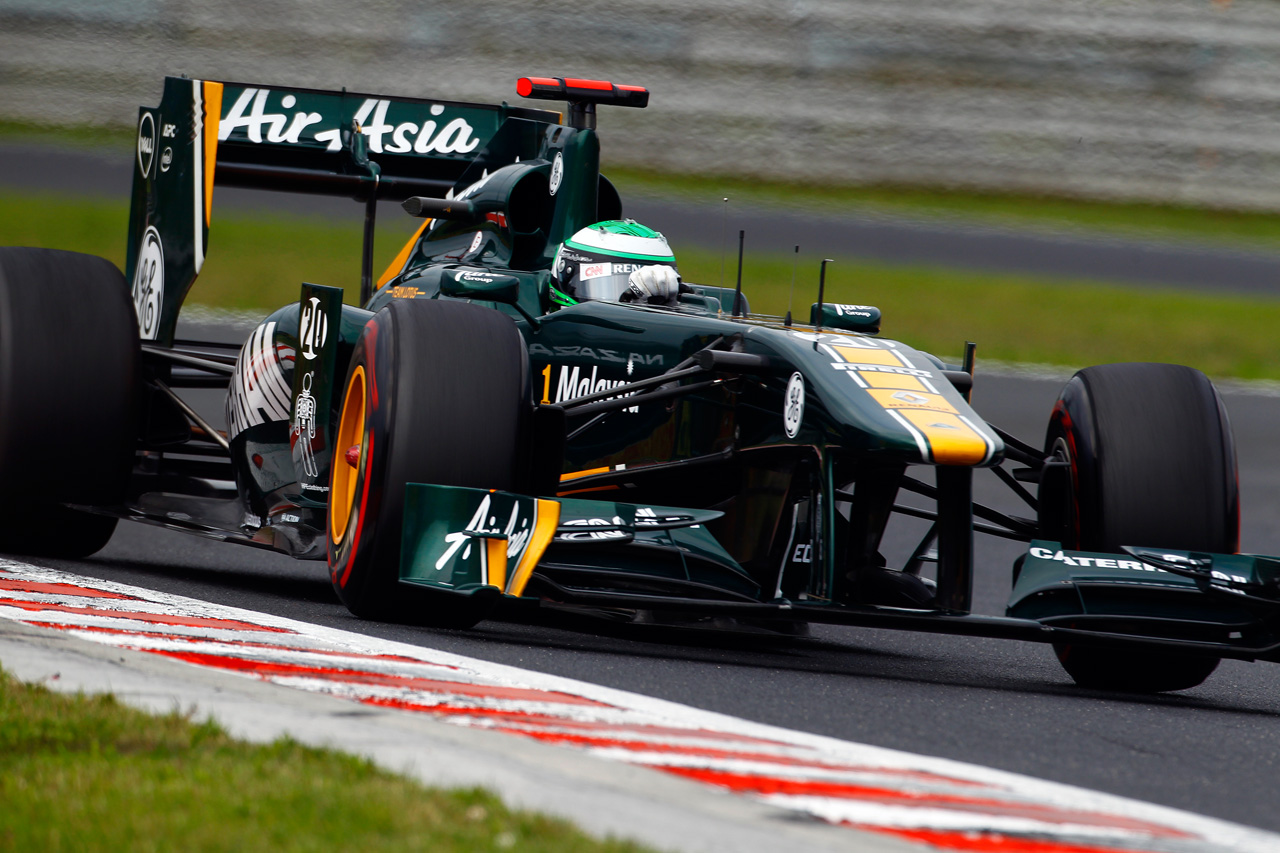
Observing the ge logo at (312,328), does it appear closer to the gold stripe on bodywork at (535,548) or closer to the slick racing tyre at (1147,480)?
the gold stripe on bodywork at (535,548)

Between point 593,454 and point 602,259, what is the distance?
876mm

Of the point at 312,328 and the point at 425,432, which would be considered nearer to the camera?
the point at 425,432

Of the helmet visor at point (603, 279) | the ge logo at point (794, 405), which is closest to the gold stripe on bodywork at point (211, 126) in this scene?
the helmet visor at point (603, 279)

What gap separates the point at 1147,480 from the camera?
248 inches

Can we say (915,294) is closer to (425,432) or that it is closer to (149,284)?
(149,284)

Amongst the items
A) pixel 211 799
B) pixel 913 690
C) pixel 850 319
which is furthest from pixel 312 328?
pixel 211 799

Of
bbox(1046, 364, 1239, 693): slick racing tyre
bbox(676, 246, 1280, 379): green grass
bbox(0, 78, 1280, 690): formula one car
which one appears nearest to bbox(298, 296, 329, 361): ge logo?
bbox(0, 78, 1280, 690): formula one car

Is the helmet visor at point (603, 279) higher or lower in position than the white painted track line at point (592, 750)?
higher

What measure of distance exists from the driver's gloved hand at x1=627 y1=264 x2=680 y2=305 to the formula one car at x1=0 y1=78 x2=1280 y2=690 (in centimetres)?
11

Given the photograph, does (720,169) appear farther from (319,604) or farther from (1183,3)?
(319,604)

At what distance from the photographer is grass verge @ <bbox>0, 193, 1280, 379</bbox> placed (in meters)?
19.5

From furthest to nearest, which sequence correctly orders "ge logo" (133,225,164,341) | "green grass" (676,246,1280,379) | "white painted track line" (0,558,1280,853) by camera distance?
"green grass" (676,246,1280,379) → "ge logo" (133,225,164,341) → "white painted track line" (0,558,1280,853)

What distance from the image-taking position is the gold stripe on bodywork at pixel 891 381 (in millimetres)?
5918

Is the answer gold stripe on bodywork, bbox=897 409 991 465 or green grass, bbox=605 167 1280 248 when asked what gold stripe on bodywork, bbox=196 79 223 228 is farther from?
green grass, bbox=605 167 1280 248
